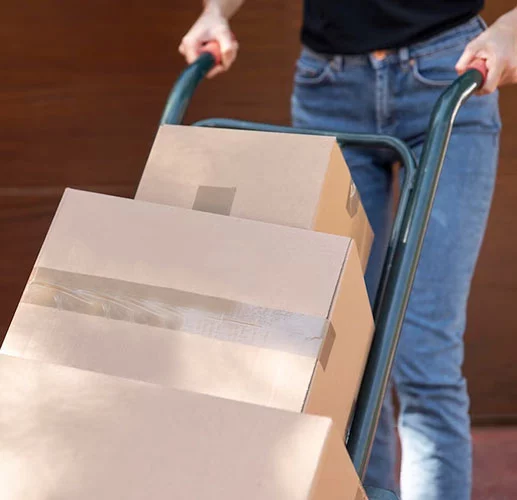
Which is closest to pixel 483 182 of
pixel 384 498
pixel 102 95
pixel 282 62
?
pixel 384 498

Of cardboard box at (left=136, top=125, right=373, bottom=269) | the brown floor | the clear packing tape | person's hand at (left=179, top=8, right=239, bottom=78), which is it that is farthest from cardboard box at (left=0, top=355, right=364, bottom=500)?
the brown floor

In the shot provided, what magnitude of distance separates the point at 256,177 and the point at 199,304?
0.25m

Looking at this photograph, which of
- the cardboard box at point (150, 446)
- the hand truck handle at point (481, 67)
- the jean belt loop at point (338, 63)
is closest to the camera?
the cardboard box at point (150, 446)

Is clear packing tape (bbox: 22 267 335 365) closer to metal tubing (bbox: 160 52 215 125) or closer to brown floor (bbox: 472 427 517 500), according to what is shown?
metal tubing (bbox: 160 52 215 125)

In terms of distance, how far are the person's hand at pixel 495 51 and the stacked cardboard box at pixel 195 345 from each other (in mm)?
344

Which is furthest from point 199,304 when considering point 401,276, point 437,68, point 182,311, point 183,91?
point 437,68

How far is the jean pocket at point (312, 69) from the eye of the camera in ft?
6.85

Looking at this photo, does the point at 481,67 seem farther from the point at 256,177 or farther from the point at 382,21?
the point at 256,177

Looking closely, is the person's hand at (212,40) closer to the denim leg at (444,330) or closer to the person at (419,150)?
the person at (419,150)

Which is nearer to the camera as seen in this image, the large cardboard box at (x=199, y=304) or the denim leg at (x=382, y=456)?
the large cardboard box at (x=199, y=304)

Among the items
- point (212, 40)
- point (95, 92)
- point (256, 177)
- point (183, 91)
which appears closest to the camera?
point (256, 177)

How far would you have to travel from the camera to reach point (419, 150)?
2037mm

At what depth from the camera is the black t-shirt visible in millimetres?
1982

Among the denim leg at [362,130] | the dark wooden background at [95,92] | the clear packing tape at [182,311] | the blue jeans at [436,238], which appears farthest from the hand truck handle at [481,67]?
the dark wooden background at [95,92]
